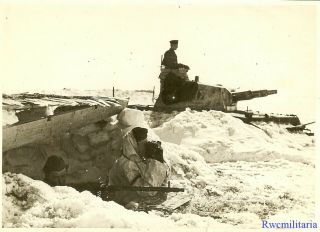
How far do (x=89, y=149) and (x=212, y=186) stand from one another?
1.98 meters

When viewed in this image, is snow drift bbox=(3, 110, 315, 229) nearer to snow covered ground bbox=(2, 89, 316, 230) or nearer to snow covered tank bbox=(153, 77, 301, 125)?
snow covered ground bbox=(2, 89, 316, 230)

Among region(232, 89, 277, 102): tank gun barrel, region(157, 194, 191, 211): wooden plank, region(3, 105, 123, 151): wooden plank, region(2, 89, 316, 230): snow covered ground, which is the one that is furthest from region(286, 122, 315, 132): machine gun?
region(3, 105, 123, 151): wooden plank

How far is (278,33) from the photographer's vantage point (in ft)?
26.3

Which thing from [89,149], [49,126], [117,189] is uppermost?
[49,126]

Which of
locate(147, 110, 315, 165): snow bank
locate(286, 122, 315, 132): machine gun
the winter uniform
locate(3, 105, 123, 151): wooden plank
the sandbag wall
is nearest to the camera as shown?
locate(3, 105, 123, 151): wooden plank

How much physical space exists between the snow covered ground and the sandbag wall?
664mm

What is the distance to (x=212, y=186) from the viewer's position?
744 centimetres

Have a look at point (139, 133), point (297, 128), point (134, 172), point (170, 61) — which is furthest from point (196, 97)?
point (134, 172)

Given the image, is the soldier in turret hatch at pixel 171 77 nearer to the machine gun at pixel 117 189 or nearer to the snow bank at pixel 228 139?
the snow bank at pixel 228 139

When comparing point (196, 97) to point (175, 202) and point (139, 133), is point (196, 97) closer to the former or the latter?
point (139, 133)

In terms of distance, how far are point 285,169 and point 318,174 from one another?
1.24 metres

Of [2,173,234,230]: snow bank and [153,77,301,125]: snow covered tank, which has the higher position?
[153,77,301,125]: snow covered tank

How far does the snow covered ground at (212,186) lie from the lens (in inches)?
232

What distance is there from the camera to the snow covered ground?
590 cm
